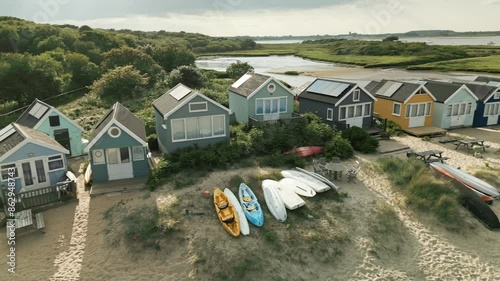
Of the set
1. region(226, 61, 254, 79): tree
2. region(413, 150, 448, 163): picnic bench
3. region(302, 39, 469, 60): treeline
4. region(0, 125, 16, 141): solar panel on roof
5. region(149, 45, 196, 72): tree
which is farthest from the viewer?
region(302, 39, 469, 60): treeline

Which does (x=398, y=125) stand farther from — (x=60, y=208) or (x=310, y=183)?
(x=60, y=208)

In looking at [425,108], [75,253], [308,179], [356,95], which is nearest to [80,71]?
[356,95]

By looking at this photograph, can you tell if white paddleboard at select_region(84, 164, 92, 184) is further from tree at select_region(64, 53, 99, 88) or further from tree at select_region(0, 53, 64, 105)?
tree at select_region(64, 53, 99, 88)

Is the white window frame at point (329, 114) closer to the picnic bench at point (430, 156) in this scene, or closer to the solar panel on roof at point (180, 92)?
the picnic bench at point (430, 156)

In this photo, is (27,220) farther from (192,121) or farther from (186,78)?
(186,78)

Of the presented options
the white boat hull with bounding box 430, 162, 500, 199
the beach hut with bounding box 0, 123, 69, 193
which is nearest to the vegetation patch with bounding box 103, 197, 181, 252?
the beach hut with bounding box 0, 123, 69, 193

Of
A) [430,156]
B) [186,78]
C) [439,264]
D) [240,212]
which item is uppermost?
[186,78]
